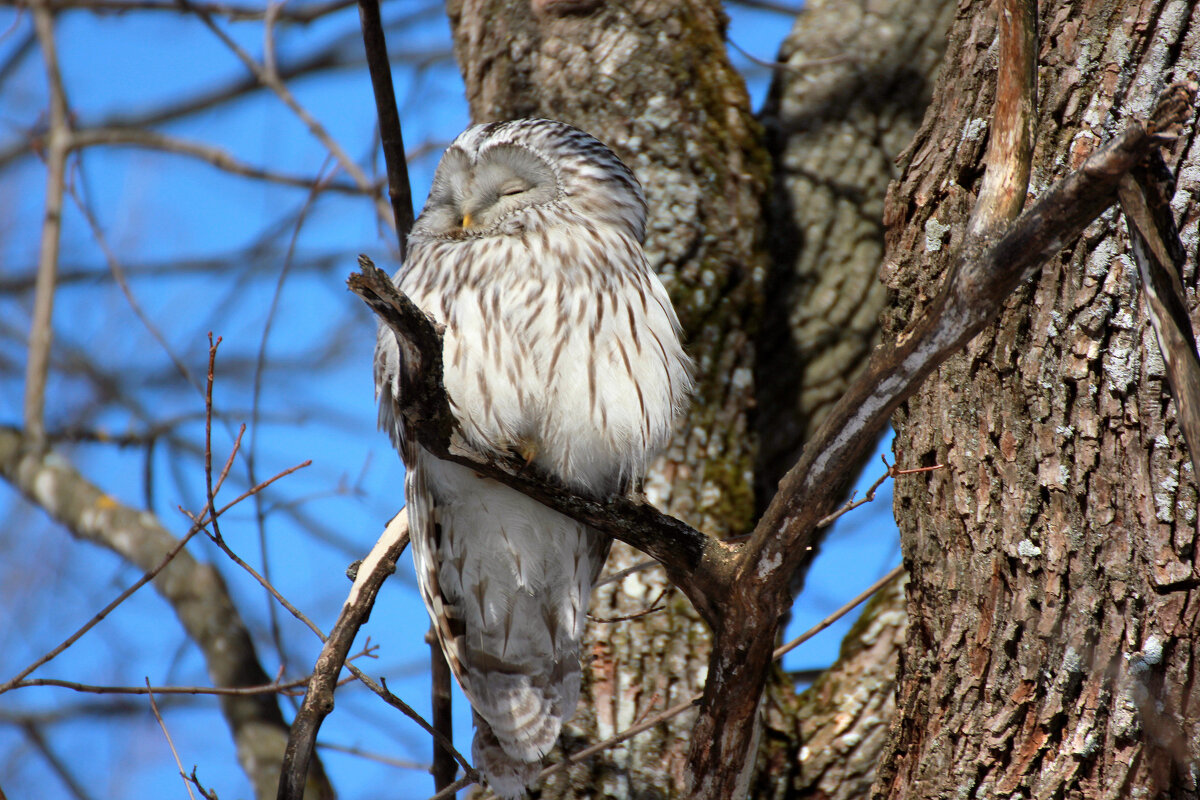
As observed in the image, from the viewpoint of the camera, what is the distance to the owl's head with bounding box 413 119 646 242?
2.80 m

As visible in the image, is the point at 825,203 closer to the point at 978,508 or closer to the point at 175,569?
the point at 978,508

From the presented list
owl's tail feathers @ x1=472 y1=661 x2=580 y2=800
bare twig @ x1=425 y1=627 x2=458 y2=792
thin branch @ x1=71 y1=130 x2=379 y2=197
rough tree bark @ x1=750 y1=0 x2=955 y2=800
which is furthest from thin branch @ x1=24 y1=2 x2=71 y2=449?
rough tree bark @ x1=750 y1=0 x2=955 y2=800

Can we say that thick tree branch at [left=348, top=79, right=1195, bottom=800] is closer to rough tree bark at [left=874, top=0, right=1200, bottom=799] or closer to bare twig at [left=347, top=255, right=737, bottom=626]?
bare twig at [left=347, top=255, right=737, bottom=626]

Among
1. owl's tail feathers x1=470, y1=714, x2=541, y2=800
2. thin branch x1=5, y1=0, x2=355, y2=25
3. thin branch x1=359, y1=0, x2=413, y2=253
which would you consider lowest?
owl's tail feathers x1=470, y1=714, x2=541, y2=800

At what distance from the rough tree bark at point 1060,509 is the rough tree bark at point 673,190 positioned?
1.01 metres

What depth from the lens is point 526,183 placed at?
2.89 metres

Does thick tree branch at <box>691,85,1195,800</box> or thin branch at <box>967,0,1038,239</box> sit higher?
thin branch at <box>967,0,1038,239</box>

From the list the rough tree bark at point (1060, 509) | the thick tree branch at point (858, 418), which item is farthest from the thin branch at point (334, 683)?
the rough tree bark at point (1060, 509)

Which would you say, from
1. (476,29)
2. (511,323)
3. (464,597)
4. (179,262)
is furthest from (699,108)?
(179,262)

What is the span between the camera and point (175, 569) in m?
3.51

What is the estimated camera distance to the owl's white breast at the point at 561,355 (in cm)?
245

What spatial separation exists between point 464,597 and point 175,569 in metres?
1.30

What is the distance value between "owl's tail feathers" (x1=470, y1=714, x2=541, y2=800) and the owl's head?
1.34 meters

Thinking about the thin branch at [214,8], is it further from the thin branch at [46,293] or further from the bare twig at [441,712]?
the bare twig at [441,712]
